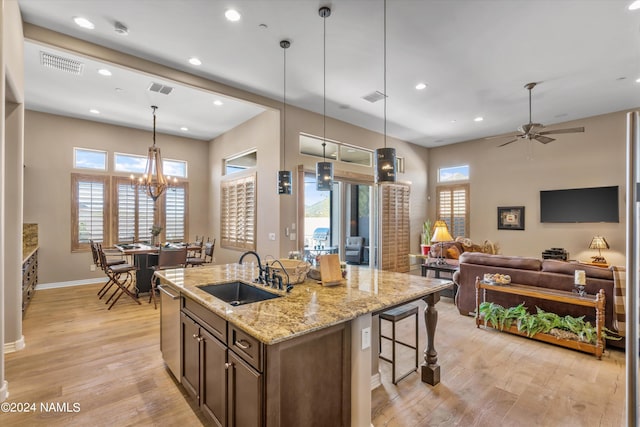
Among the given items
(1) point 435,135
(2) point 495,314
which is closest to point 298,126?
(1) point 435,135

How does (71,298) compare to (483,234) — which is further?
(483,234)

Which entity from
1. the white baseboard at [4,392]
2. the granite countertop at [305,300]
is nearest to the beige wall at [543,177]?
the granite countertop at [305,300]

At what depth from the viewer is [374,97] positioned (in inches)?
205

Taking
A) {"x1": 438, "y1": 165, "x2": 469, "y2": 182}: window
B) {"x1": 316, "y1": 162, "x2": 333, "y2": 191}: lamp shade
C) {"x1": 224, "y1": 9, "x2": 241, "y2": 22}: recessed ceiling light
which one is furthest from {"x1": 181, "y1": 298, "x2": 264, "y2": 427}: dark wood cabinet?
{"x1": 438, "y1": 165, "x2": 469, "y2": 182}: window

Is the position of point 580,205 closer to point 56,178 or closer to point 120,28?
point 120,28

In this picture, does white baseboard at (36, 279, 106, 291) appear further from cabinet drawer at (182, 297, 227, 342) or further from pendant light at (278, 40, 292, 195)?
cabinet drawer at (182, 297, 227, 342)

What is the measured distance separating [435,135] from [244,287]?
6.60m

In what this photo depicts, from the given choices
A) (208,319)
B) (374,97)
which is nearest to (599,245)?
(374,97)

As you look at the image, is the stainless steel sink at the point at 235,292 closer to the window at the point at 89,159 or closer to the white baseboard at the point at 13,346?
the white baseboard at the point at 13,346

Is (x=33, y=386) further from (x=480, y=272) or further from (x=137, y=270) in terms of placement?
(x=480, y=272)

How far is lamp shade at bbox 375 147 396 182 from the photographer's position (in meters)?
2.69

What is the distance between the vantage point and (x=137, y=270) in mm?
5402

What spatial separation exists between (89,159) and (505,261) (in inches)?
311

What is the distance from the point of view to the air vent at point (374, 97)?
5035 mm
